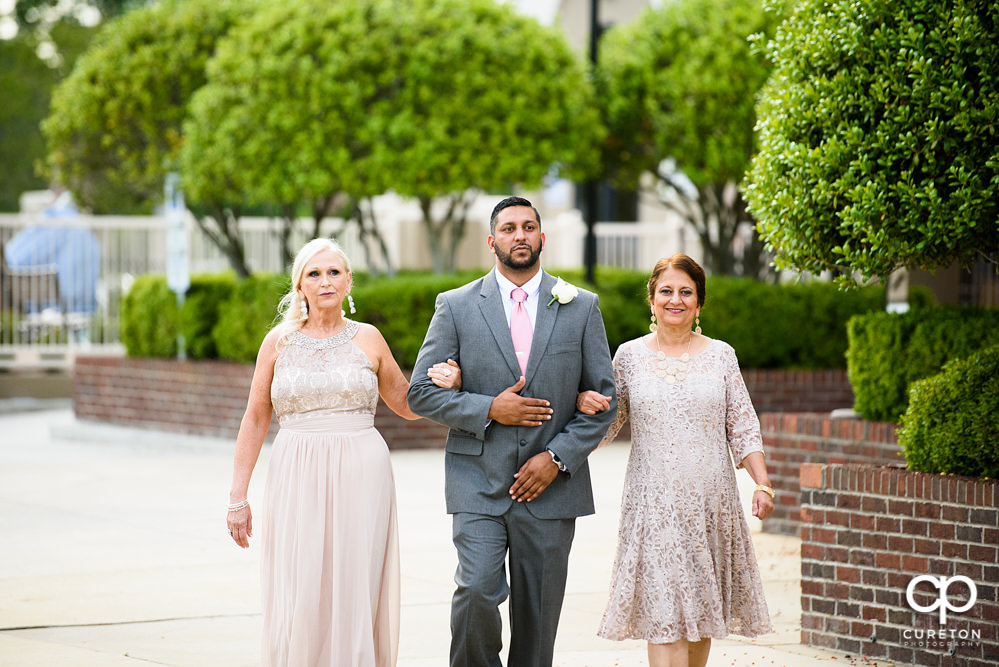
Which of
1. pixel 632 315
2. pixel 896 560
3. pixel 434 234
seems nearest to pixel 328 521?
pixel 896 560

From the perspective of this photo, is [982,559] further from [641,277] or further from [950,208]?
[641,277]

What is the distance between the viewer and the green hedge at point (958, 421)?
6176 mm

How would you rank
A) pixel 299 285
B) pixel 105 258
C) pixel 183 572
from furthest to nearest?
pixel 105 258 < pixel 183 572 < pixel 299 285

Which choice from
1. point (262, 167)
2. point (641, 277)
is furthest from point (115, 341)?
point (641, 277)

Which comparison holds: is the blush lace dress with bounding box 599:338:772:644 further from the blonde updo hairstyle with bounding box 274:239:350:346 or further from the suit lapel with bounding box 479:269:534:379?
the blonde updo hairstyle with bounding box 274:239:350:346

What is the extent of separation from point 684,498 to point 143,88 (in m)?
13.7

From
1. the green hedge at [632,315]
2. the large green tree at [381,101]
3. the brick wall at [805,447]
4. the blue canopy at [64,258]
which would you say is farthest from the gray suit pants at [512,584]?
the blue canopy at [64,258]

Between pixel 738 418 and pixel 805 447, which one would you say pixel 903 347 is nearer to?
pixel 805 447

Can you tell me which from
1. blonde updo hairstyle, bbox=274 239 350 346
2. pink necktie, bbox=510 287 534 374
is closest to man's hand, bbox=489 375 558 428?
pink necktie, bbox=510 287 534 374

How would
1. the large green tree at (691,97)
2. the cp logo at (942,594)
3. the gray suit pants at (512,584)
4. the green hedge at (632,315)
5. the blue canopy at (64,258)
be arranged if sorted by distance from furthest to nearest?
1. the blue canopy at (64,258)
2. the large green tree at (691,97)
3. the green hedge at (632,315)
4. the cp logo at (942,594)
5. the gray suit pants at (512,584)

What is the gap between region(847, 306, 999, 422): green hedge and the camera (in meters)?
8.86

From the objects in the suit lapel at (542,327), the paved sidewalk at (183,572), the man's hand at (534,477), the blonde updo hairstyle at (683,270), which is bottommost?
the paved sidewalk at (183,572)

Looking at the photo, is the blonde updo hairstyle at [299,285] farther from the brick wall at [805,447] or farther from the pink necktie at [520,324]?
the brick wall at [805,447]

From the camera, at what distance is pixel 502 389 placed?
5266 millimetres
